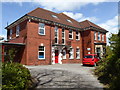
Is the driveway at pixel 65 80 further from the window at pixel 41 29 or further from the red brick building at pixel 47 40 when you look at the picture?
the window at pixel 41 29

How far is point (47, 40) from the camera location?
1742 centimetres

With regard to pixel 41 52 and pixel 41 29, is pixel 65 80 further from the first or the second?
pixel 41 29

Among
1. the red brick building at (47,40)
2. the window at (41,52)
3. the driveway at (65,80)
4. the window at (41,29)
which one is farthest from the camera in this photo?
the window at (41,29)

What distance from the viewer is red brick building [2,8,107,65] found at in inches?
616

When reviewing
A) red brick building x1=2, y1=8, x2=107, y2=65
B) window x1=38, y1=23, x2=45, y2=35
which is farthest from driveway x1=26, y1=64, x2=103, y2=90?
window x1=38, y1=23, x2=45, y2=35

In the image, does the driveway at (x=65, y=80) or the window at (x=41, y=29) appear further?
the window at (x=41, y=29)

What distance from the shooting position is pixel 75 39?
21875 millimetres

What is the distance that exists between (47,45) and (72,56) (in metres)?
5.99

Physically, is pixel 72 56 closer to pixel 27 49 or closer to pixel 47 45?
pixel 47 45

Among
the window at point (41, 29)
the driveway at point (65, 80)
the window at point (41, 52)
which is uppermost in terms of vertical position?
the window at point (41, 29)

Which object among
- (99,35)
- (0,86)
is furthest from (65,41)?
(0,86)

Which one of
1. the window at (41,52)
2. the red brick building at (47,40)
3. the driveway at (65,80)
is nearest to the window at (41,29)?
the red brick building at (47,40)

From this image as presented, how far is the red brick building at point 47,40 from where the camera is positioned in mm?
15656

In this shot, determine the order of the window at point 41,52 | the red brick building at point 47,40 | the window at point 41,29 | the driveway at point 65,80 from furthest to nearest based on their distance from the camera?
the window at point 41,29 → the window at point 41,52 → the red brick building at point 47,40 → the driveway at point 65,80
